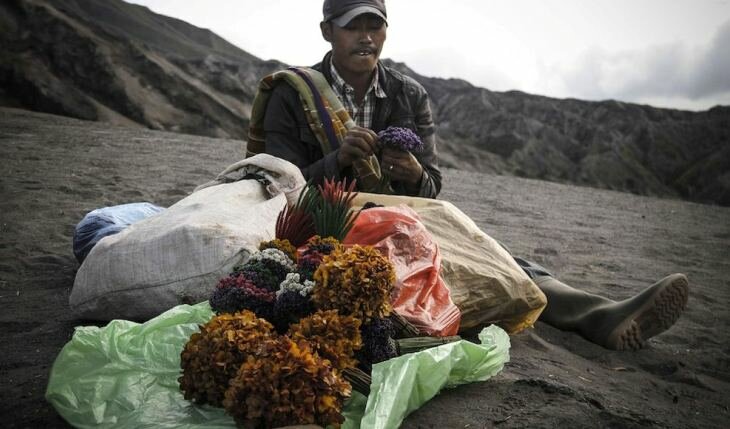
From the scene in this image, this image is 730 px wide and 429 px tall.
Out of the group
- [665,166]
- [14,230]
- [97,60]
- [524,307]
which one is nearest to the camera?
[524,307]

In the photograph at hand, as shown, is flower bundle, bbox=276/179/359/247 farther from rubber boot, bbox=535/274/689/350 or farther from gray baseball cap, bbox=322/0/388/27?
rubber boot, bbox=535/274/689/350

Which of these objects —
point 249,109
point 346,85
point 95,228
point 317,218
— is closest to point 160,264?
point 317,218

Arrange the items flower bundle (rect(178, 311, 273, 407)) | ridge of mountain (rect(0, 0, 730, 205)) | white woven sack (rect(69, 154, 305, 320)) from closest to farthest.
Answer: flower bundle (rect(178, 311, 273, 407))
white woven sack (rect(69, 154, 305, 320))
ridge of mountain (rect(0, 0, 730, 205))

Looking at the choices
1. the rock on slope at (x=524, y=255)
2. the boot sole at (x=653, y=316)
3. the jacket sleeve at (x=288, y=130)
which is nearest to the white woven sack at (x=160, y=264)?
the rock on slope at (x=524, y=255)

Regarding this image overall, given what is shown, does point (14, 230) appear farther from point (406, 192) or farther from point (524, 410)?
point (524, 410)

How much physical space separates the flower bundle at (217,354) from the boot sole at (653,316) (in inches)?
75.8

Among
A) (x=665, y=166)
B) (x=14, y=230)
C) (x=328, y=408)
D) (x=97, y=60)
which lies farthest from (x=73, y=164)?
(x=665, y=166)

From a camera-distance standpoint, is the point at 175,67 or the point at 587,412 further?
the point at 175,67

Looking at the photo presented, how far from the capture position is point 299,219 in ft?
A: 7.95

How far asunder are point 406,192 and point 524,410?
152cm

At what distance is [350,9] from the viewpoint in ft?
10.4

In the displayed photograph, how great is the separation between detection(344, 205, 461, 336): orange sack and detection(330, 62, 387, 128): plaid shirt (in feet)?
3.39

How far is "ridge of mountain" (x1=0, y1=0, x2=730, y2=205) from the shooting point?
1458 centimetres

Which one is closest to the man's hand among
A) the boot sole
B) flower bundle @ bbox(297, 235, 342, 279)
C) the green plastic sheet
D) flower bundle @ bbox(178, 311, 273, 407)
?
flower bundle @ bbox(297, 235, 342, 279)
